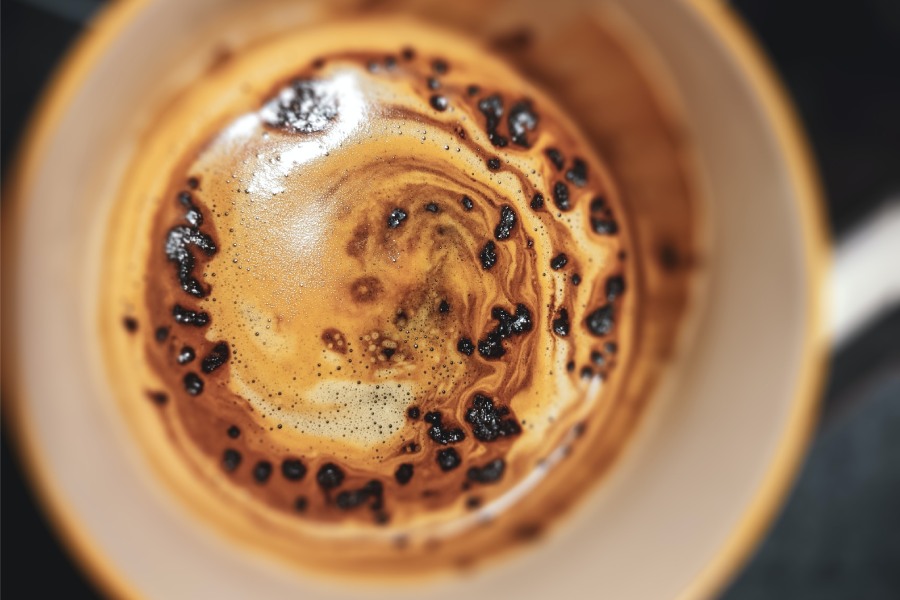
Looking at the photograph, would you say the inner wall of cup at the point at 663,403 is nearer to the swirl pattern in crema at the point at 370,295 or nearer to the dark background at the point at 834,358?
the swirl pattern in crema at the point at 370,295

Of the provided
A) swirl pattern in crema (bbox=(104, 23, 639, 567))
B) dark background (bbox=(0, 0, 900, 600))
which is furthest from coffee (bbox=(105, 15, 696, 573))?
dark background (bbox=(0, 0, 900, 600))

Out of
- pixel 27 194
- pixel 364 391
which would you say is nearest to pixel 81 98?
pixel 27 194

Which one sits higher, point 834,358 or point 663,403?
point 834,358

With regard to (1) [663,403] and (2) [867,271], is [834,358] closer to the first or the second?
(2) [867,271]

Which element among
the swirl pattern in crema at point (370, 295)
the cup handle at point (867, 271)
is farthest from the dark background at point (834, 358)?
the swirl pattern in crema at point (370, 295)

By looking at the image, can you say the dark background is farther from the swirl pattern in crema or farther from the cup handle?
the swirl pattern in crema

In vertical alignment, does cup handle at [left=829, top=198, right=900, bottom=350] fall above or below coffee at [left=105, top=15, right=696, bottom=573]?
above

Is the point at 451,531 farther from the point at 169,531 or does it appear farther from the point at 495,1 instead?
the point at 495,1

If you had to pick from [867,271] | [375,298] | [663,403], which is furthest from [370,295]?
[867,271]
